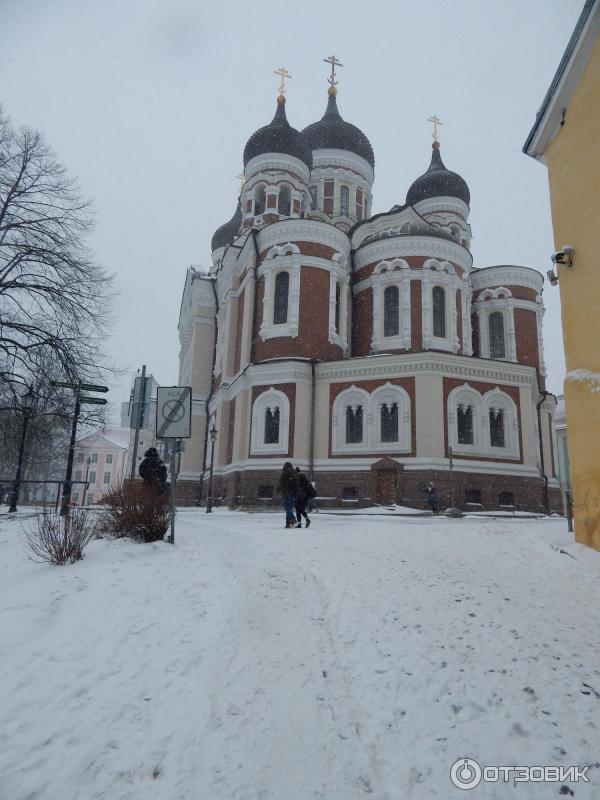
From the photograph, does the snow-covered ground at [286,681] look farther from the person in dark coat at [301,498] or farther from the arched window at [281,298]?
the arched window at [281,298]

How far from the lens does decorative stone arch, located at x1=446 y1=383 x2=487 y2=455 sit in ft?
76.0

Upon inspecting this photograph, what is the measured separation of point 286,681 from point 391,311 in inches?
999

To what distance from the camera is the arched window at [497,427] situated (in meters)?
24.2

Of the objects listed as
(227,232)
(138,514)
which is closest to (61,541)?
(138,514)

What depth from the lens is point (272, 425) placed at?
24.8 meters

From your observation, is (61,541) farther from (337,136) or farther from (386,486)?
→ (337,136)

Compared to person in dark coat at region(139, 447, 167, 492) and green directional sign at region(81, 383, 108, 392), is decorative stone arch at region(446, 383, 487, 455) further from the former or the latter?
person in dark coat at region(139, 447, 167, 492)

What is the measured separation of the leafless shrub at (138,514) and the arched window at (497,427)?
1897 cm

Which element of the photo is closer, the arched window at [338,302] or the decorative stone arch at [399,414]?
the decorative stone arch at [399,414]

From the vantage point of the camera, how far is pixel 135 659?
154 inches

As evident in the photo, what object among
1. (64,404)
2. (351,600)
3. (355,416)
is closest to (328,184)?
(355,416)

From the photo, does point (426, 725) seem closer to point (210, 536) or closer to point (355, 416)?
point (210, 536)

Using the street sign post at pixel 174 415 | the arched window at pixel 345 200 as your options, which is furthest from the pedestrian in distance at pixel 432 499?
the arched window at pixel 345 200

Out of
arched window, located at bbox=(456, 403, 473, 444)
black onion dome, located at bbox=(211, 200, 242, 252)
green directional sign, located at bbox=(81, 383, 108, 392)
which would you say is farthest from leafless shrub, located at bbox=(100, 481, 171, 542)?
black onion dome, located at bbox=(211, 200, 242, 252)
